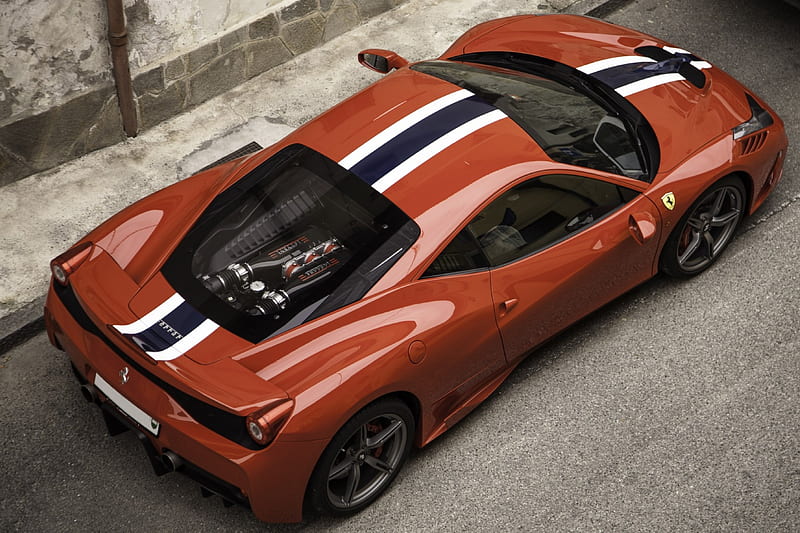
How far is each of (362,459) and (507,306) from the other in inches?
38.0

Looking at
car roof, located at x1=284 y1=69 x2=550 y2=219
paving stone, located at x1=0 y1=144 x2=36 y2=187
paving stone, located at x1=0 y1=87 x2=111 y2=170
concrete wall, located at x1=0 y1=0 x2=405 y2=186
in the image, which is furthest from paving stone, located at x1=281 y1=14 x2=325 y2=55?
car roof, located at x1=284 y1=69 x2=550 y2=219

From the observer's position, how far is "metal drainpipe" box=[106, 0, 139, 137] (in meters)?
6.15

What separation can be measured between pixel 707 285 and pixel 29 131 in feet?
13.5

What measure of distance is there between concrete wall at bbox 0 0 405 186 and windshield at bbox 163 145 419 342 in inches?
76.3

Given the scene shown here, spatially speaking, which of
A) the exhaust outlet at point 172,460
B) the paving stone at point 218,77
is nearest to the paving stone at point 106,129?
the paving stone at point 218,77

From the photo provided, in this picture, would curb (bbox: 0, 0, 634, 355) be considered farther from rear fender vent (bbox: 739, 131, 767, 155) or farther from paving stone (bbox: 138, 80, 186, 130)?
rear fender vent (bbox: 739, 131, 767, 155)

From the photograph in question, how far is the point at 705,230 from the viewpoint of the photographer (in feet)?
18.5

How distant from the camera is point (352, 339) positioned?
14.1 ft

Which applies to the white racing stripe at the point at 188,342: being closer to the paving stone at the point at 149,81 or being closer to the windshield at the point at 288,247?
the windshield at the point at 288,247

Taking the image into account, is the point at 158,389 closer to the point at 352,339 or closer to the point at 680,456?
the point at 352,339

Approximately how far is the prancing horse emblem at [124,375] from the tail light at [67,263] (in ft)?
2.02

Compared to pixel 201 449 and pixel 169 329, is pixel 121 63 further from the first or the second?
pixel 201 449

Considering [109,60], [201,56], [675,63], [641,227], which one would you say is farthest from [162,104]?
[641,227]

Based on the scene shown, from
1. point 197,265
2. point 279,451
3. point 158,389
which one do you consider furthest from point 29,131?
point 279,451
